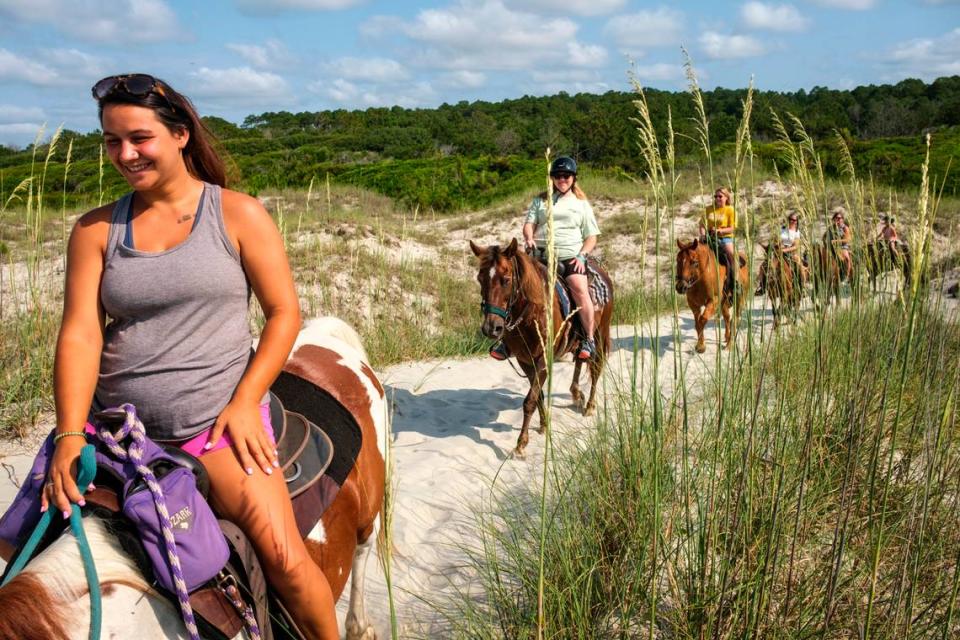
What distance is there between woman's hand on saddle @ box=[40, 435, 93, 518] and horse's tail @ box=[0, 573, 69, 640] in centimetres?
17

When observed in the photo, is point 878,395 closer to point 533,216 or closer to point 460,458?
point 460,458

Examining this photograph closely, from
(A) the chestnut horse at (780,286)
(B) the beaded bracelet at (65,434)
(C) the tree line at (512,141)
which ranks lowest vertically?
(B) the beaded bracelet at (65,434)

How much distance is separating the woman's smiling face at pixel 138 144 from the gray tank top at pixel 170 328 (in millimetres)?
137

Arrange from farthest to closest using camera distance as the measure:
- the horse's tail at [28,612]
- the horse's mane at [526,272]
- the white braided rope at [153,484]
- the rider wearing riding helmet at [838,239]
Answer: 1. the horse's mane at [526,272]
2. the rider wearing riding helmet at [838,239]
3. the white braided rope at [153,484]
4. the horse's tail at [28,612]

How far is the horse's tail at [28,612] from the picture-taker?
1.23 m

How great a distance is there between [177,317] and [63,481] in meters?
0.45

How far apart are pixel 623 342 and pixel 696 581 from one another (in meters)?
7.20

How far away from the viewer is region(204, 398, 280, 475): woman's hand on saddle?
1.60m

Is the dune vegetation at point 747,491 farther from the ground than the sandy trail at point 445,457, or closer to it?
farther from the ground

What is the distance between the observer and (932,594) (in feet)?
6.70

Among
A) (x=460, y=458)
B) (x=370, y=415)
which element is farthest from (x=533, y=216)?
(x=370, y=415)

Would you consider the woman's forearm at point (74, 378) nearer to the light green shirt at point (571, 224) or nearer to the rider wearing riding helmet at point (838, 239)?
the rider wearing riding helmet at point (838, 239)

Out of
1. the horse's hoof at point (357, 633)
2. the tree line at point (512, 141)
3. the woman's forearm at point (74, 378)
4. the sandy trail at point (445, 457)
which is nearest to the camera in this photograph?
the woman's forearm at point (74, 378)

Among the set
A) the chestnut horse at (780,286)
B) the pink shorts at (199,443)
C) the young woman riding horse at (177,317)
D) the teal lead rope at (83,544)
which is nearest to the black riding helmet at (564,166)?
the chestnut horse at (780,286)
